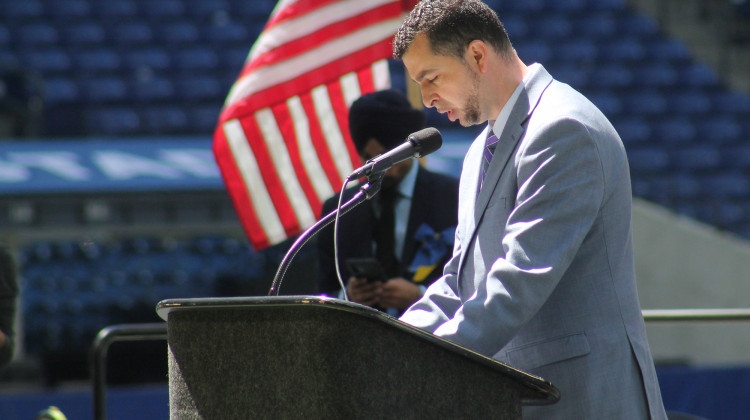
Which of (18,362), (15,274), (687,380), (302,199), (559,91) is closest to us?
(559,91)

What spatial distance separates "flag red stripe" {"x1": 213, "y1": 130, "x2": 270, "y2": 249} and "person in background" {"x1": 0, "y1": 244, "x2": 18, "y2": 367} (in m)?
1.07

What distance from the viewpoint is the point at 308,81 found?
4035 millimetres

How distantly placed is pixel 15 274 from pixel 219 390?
203 cm

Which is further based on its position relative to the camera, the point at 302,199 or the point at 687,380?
the point at 687,380

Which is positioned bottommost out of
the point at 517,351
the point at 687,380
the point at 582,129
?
A: the point at 687,380

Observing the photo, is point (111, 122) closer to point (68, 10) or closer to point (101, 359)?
point (68, 10)

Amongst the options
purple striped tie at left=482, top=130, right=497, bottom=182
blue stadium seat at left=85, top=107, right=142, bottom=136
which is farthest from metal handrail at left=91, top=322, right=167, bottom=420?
blue stadium seat at left=85, top=107, right=142, bottom=136

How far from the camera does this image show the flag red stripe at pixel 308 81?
3.96 m

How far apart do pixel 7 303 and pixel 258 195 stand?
4.00ft

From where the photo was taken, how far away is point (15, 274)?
10.4ft

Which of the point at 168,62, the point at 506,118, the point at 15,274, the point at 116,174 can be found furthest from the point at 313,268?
the point at 168,62

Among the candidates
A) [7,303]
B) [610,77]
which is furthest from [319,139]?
[610,77]

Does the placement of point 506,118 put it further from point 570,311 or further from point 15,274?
point 15,274

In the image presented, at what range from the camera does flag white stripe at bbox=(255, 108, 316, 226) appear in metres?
3.98
